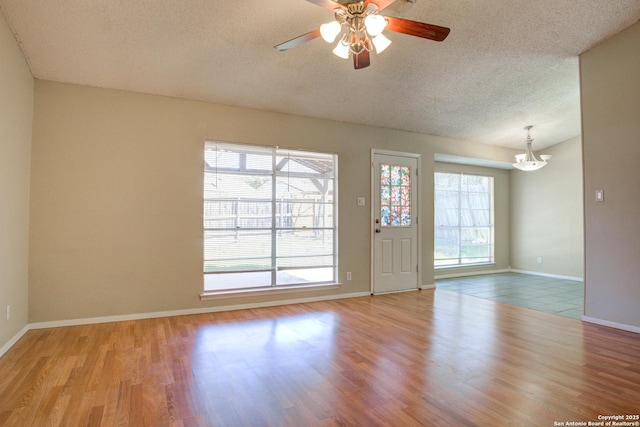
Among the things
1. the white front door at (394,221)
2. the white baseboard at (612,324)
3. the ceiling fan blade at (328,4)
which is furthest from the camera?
the white front door at (394,221)

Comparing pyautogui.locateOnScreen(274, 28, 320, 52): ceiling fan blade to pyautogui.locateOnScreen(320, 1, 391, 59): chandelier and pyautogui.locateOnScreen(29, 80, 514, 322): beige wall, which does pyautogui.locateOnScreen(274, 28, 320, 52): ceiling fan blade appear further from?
pyautogui.locateOnScreen(29, 80, 514, 322): beige wall

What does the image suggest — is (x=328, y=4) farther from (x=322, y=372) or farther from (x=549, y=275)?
(x=549, y=275)

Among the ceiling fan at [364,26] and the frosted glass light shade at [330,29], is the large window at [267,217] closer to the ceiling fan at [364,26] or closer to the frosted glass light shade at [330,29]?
the ceiling fan at [364,26]

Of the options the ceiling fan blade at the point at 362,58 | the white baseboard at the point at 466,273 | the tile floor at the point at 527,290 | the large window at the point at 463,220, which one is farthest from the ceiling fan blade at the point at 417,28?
the white baseboard at the point at 466,273

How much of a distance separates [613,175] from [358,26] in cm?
336

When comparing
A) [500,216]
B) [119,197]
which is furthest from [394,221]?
[119,197]

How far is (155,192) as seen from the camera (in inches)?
159

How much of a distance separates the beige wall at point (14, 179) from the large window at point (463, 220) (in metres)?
6.38

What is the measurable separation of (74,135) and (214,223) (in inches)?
68.4

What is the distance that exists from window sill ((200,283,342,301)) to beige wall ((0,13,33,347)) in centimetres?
172

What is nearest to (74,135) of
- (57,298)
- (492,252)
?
(57,298)

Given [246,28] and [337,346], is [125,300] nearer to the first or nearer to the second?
[337,346]

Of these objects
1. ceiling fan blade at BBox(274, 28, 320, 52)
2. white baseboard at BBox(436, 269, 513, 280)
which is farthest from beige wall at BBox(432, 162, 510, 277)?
ceiling fan blade at BBox(274, 28, 320, 52)

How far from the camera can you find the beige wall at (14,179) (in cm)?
286
